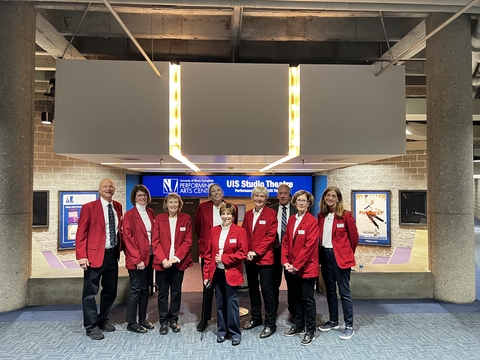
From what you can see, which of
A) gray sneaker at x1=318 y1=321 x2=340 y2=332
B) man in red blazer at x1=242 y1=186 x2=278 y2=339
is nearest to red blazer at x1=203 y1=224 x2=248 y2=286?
man in red blazer at x1=242 y1=186 x2=278 y2=339

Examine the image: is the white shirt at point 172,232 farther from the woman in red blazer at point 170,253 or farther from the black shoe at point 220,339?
the black shoe at point 220,339

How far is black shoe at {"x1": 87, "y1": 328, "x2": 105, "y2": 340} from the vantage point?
10.3ft

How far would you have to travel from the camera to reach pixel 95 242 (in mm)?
3201

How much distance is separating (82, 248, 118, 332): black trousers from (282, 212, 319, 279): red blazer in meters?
1.75

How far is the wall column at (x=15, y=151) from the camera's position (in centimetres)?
384

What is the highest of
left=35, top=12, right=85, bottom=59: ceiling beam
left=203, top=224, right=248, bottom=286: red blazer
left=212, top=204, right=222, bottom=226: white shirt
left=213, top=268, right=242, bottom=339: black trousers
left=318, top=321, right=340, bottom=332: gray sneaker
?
left=35, top=12, right=85, bottom=59: ceiling beam

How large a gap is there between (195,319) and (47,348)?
141 cm

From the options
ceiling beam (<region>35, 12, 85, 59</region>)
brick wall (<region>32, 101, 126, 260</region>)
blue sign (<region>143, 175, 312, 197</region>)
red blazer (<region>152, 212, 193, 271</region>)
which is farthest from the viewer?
blue sign (<region>143, 175, 312, 197</region>)

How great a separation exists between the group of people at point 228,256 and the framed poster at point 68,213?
427cm

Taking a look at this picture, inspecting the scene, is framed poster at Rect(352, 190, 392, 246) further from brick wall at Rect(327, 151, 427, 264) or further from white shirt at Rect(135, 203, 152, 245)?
white shirt at Rect(135, 203, 152, 245)

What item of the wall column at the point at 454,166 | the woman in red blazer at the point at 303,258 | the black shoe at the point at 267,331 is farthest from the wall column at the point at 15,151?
the wall column at the point at 454,166

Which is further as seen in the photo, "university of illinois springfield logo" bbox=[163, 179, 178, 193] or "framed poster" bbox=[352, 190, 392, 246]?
"framed poster" bbox=[352, 190, 392, 246]


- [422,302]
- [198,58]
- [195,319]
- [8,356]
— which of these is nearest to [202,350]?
[195,319]

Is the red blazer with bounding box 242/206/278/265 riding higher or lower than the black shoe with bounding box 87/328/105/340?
higher
